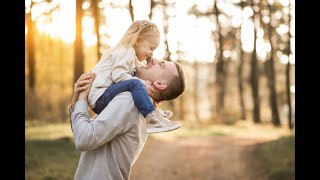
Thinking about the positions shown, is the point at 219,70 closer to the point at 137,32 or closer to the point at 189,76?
the point at 189,76

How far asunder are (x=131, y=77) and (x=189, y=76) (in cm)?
3747

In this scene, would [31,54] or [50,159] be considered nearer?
[50,159]

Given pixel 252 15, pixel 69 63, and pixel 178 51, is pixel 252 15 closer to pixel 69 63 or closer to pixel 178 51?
pixel 178 51

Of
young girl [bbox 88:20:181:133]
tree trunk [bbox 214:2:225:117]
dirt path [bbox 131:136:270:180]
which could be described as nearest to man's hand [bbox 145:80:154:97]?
young girl [bbox 88:20:181:133]

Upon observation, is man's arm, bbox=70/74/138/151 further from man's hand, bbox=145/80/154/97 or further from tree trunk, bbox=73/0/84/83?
tree trunk, bbox=73/0/84/83

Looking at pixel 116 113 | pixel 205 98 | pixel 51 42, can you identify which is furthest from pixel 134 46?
pixel 205 98

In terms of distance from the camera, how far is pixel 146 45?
2273 millimetres

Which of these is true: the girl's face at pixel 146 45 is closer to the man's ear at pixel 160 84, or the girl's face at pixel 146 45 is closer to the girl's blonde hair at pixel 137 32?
the girl's blonde hair at pixel 137 32

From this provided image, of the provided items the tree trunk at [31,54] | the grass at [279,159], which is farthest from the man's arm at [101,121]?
the tree trunk at [31,54]

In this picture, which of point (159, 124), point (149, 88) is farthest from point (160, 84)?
point (159, 124)

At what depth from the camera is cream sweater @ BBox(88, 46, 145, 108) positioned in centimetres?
218

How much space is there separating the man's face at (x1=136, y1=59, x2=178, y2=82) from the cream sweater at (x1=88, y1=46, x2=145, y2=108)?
2.7 inches

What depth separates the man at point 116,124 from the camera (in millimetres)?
2066
